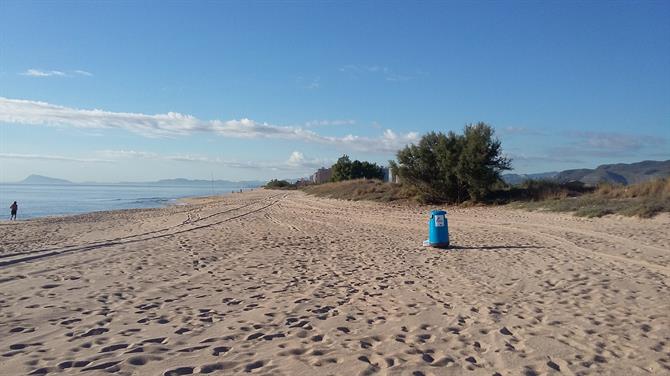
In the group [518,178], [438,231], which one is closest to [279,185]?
[518,178]

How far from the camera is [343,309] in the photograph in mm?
6438

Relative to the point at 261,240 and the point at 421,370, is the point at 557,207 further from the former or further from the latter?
the point at 421,370

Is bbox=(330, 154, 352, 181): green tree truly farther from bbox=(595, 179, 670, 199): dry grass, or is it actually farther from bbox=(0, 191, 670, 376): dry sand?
bbox=(0, 191, 670, 376): dry sand

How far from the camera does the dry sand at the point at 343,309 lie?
178 inches

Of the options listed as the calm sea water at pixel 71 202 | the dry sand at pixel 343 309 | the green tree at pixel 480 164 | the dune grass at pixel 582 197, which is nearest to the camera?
the dry sand at pixel 343 309

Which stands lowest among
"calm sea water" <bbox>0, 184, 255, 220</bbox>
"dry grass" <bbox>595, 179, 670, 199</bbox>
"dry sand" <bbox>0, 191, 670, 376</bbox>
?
"calm sea water" <bbox>0, 184, 255, 220</bbox>

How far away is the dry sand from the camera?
14.8ft

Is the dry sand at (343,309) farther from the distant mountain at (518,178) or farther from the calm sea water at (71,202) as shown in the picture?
the calm sea water at (71,202)

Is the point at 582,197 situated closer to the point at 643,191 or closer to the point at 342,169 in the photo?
the point at 643,191

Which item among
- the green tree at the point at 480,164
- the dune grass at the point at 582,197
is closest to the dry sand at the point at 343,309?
the dune grass at the point at 582,197

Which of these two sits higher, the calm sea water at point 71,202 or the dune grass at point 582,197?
the dune grass at point 582,197

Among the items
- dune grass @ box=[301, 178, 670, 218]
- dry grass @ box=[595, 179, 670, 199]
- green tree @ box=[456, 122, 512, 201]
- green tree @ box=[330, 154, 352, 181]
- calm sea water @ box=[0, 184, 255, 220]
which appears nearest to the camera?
dune grass @ box=[301, 178, 670, 218]

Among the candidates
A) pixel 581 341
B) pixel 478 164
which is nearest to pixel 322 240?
pixel 581 341

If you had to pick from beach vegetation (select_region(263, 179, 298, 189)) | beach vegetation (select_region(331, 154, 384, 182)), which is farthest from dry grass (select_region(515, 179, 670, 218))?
beach vegetation (select_region(263, 179, 298, 189))
